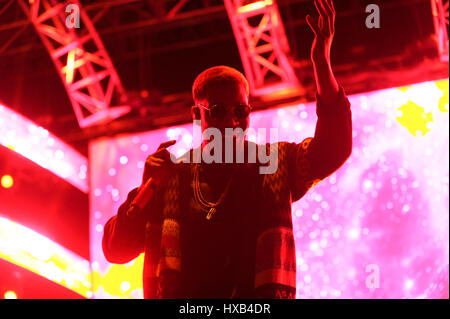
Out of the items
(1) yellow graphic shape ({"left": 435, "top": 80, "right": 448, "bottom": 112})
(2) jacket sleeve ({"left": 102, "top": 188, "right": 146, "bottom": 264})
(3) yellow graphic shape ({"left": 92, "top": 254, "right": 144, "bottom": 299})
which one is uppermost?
(1) yellow graphic shape ({"left": 435, "top": 80, "right": 448, "bottom": 112})

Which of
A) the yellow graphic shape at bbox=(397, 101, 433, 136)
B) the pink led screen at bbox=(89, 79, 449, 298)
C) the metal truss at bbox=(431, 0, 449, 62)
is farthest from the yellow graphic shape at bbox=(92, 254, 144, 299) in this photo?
the metal truss at bbox=(431, 0, 449, 62)

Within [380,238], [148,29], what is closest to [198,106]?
[380,238]

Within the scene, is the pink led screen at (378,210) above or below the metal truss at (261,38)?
below

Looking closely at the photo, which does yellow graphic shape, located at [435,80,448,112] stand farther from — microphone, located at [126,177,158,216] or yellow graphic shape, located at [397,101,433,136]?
microphone, located at [126,177,158,216]

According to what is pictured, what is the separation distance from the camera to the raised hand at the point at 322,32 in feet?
5.78

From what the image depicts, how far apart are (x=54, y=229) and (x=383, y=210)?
2918mm

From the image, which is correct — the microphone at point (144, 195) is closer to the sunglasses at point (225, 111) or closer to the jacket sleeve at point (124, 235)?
the jacket sleeve at point (124, 235)

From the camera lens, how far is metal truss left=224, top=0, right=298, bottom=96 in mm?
6430

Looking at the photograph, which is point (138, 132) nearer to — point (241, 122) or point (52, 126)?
point (52, 126)

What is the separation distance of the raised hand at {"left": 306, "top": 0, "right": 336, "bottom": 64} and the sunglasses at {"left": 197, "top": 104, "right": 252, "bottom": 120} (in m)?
0.24

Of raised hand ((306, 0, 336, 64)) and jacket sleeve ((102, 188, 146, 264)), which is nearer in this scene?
raised hand ((306, 0, 336, 64))

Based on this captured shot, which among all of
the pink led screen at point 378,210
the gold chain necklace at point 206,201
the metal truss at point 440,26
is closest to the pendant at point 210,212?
the gold chain necklace at point 206,201

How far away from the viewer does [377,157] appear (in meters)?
5.88

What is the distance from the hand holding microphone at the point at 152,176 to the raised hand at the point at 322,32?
452mm
